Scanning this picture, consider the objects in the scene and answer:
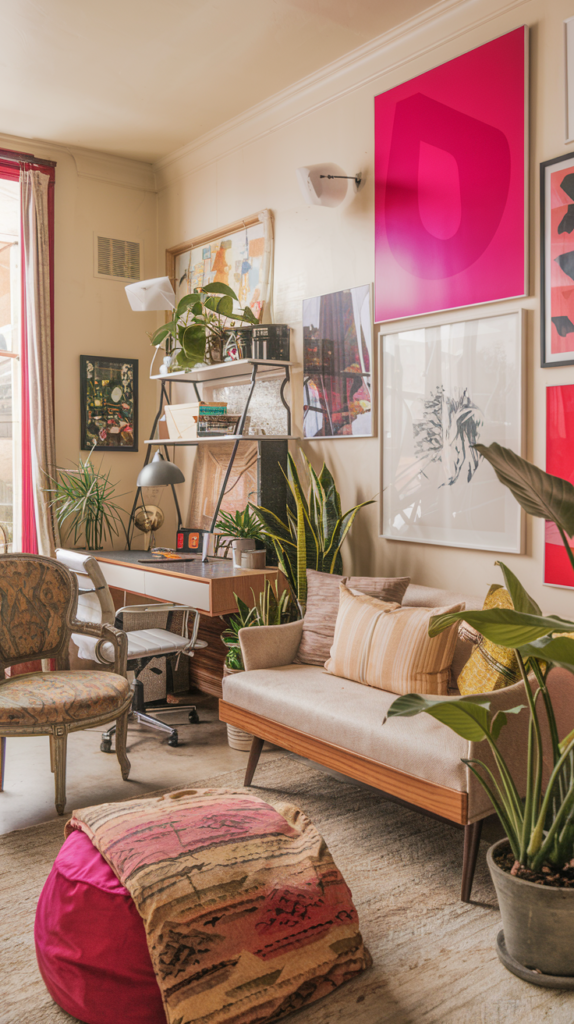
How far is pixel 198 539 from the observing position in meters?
4.67

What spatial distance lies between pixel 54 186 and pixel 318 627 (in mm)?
3430

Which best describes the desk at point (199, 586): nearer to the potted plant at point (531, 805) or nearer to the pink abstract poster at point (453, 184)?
the pink abstract poster at point (453, 184)

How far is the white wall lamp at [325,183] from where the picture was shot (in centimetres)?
370

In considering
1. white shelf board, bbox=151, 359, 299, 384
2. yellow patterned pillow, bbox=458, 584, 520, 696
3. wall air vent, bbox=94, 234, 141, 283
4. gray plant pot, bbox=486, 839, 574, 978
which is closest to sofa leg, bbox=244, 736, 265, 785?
yellow patterned pillow, bbox=458, 584, 520, 696

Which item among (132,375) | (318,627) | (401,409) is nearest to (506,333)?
(401,409)

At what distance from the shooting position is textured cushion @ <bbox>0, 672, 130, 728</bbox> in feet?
9.33

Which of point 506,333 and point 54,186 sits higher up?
point 54,186

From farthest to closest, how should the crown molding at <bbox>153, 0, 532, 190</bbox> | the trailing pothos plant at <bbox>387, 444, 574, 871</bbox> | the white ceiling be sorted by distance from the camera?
the white ceiling, the crown molding at <bbox>153, 0, 532, 190</bbox>, the trailing pothos plant at <bbox>387, 444, 574, 871</bbox>

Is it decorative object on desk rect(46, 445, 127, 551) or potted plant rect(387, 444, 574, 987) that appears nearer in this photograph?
potted plant rect(387, 444, 574, 987)

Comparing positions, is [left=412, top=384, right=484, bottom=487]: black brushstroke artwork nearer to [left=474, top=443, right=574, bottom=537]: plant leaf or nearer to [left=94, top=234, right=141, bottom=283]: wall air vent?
[left=474, top=443, right=574, bottom=537]: plant leaf

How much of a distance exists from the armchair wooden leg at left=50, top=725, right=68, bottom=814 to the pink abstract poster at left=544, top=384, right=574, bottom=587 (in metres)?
1.94

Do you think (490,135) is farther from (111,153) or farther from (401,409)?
(111,153)

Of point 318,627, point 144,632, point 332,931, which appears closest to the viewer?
point 332,931

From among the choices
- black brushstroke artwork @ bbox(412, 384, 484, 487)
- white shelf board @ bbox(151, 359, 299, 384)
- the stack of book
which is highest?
white shelf board @ bbox(151, 359, 299, 384)
